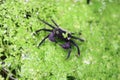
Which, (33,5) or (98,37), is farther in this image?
(98,37)

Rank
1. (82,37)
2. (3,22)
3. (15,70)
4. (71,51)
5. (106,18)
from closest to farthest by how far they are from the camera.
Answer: (15,70), (3,22), (71,51), (82,37), (106,18)

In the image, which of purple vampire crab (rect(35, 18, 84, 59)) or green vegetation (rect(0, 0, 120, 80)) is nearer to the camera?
green vegetation (rect(0, 0, 120, 80))

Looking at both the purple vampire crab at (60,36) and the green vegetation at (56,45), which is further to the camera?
the purple vampire crab at (60,36)

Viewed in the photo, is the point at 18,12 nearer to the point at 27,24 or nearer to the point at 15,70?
the point at 27,24

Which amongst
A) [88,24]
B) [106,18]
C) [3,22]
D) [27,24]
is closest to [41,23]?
[27,24]

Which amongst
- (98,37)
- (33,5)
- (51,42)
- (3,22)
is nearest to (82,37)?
(98,37)

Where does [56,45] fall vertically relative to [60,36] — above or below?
below

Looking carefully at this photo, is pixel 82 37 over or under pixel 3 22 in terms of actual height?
under

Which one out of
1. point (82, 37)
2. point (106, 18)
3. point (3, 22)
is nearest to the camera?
point (3, 22)
